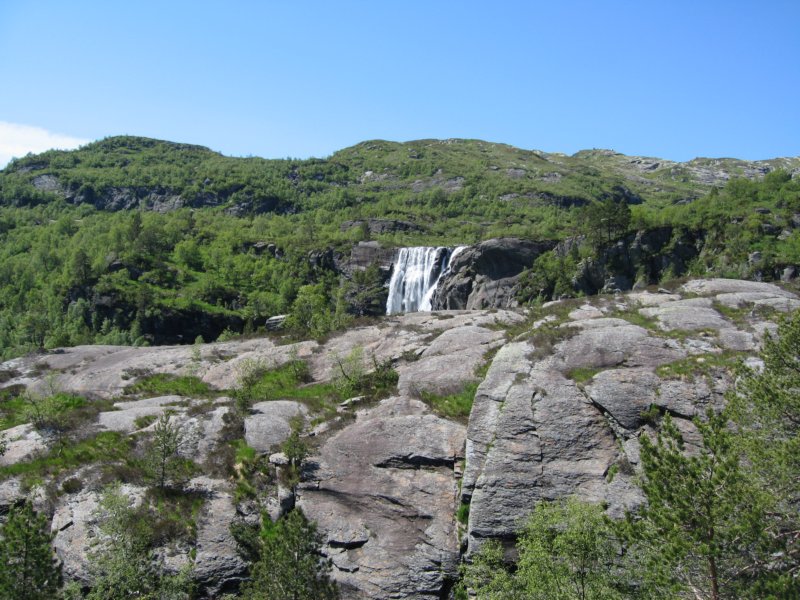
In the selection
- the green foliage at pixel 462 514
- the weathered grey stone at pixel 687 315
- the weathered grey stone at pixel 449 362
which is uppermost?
the weathered grey stone at pixel 687 315

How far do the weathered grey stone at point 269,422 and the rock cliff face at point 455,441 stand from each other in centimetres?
15

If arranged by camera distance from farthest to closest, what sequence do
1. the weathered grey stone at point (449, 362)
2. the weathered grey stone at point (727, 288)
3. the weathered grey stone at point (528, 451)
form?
1. the weathered grey stone at point (727, 288)
2. the weathered grey stone at point (449, 362)
3. the weathered grey stone at point (528, 451)

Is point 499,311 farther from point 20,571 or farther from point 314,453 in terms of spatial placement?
point 20,571

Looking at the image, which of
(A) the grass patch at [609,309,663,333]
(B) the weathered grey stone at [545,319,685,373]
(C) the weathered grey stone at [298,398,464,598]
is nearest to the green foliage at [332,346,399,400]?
(C) the weathered grey stone at [298,398,464,598]

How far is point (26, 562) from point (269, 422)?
18.2m

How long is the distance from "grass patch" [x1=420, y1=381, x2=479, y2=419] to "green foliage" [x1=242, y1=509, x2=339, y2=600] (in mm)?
13884

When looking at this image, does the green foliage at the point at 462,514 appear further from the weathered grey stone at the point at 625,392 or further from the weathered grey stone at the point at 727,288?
the weathered grey stone at the point at 727,288

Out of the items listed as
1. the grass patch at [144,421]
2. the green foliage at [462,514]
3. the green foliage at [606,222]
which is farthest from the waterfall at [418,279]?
the green foliage at [462,514]

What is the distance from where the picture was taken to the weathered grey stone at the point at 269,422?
36.4 metres

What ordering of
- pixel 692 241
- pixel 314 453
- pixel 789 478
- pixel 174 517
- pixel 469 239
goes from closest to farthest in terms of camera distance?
pixel 789 478
pixel 174 517
pixel 314 453
pixel 692 241
pixel 469 239

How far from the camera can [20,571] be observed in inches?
818

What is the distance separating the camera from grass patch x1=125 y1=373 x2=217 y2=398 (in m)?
49.4

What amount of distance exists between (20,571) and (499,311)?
46.3 meters

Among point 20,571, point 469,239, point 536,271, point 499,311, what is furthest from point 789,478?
point 469,239
